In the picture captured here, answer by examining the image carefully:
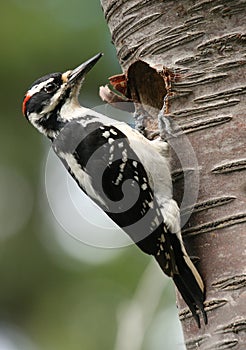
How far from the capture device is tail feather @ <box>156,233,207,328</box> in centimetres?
359

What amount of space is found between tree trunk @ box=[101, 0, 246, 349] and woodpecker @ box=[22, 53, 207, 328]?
0.09 meters

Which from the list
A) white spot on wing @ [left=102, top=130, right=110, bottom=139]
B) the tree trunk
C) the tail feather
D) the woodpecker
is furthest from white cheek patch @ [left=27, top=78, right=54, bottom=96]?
the tail feather

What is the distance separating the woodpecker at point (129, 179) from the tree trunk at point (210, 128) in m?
0.09

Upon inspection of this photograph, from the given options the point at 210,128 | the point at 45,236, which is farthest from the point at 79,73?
the point at 45,236

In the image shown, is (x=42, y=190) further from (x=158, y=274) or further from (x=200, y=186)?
(x=200, y=186)

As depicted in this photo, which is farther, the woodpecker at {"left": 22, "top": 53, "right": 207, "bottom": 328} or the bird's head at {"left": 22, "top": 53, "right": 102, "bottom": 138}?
the bird's head at {"left": 22, "top": 53, "right": 102, "bottom": 138}

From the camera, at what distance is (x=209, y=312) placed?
358cm

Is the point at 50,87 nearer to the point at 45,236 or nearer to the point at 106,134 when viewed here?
the point at 106,134

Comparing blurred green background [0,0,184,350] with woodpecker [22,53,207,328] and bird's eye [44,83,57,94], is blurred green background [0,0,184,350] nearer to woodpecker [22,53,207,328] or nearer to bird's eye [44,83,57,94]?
bird's eye [44,83,57,94]

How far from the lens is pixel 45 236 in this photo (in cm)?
805

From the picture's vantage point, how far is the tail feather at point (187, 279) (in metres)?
3.59

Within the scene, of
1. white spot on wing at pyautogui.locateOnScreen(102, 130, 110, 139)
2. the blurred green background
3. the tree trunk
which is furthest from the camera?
the blurred green background

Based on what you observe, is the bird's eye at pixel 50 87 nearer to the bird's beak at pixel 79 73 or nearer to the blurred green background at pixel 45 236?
the bird's beak at pixel 79 73

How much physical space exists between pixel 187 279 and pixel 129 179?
641mm
